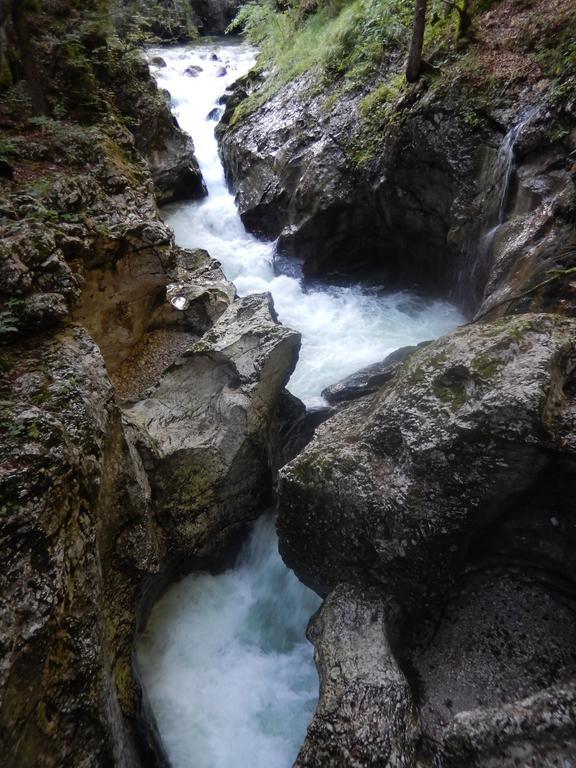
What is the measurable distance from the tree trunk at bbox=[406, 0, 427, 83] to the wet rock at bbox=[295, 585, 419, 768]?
31.9 ft

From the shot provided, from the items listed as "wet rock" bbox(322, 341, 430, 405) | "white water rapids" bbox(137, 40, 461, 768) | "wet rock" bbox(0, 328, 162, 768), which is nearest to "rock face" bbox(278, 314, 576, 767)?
"white water rapids" bbox(137, 40, 461, 768)

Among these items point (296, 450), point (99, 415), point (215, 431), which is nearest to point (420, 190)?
point (296, 450)

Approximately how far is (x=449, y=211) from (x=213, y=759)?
363 inches

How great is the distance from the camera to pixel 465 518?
13.9ft

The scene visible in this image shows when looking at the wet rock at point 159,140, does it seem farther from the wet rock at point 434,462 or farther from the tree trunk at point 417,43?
the wet rock at point 434,462

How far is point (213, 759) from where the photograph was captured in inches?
181

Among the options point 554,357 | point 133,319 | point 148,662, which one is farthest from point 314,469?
point 133,319

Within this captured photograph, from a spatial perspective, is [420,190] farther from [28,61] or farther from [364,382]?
[28,61]

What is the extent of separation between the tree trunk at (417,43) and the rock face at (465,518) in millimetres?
7089

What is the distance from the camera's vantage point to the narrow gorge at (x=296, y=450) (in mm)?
3570

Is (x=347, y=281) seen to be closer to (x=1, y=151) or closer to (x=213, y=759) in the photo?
(x=1, y=151)

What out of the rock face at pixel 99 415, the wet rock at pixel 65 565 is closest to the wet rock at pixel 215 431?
the rock face at pixel 99 415

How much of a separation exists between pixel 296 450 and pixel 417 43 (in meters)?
8.18

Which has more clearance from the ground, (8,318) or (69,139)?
(69,139)
